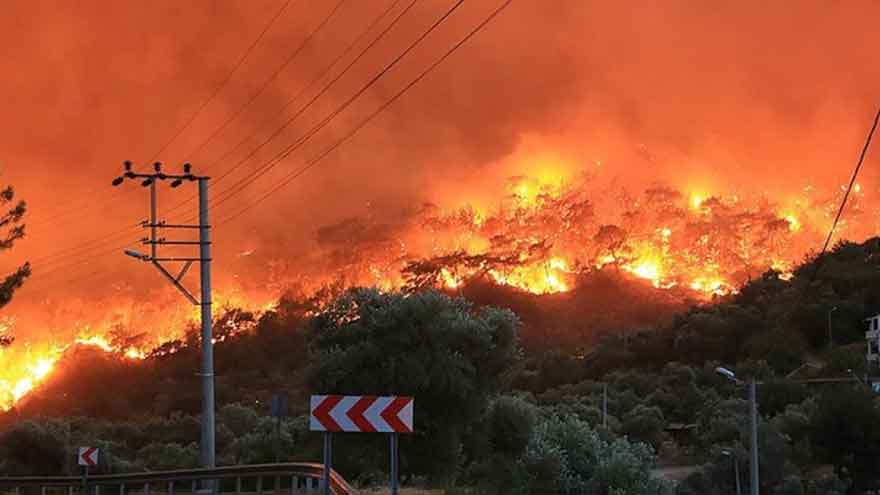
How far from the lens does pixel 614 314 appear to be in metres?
156

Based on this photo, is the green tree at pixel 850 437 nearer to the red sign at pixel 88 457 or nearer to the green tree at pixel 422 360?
the green tree at pixel 422 360

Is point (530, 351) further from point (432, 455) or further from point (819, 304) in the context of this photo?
point (432, 455)

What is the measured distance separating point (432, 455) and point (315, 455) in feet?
27.2

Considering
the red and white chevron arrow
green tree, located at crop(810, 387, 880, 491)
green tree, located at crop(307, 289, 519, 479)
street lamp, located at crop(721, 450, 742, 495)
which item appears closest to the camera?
the red and white chevron arrow

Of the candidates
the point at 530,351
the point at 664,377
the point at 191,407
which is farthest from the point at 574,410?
the point at 530,351

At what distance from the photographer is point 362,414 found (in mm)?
18188

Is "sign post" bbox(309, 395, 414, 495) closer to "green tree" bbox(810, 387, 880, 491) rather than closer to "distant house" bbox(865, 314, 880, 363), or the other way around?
"green tree" bbox(810, 387, 880, 491)

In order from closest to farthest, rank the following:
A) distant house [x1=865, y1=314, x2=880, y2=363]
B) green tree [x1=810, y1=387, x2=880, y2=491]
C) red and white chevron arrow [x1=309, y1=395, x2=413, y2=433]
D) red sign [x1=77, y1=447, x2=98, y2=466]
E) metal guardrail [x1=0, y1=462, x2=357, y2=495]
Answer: red and white chevron arrow [x1=309, y1=395, x2=413, y2=433] < metal guardrail [x1=0, y1=462, x2=357, y2=495] < red sign [x1=77, y1=447, x2=98, y2=466] < green tree [x1=810, y1=387, x2=880, y2=491] < distant house [x1=865, y1=314, x2=880, y2=363]

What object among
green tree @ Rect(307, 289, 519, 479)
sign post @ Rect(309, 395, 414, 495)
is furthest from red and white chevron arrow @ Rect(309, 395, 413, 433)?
green tree @ Rect(307, 289, 519, 479)

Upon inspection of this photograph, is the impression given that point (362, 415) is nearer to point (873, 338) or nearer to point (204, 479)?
point (204, 479)

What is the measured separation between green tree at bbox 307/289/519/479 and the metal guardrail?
4.78 metres

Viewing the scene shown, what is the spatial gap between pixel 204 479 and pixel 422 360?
1089 cm

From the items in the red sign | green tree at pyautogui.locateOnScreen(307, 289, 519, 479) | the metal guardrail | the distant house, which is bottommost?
the metal guardrail

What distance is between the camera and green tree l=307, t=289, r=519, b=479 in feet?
124
